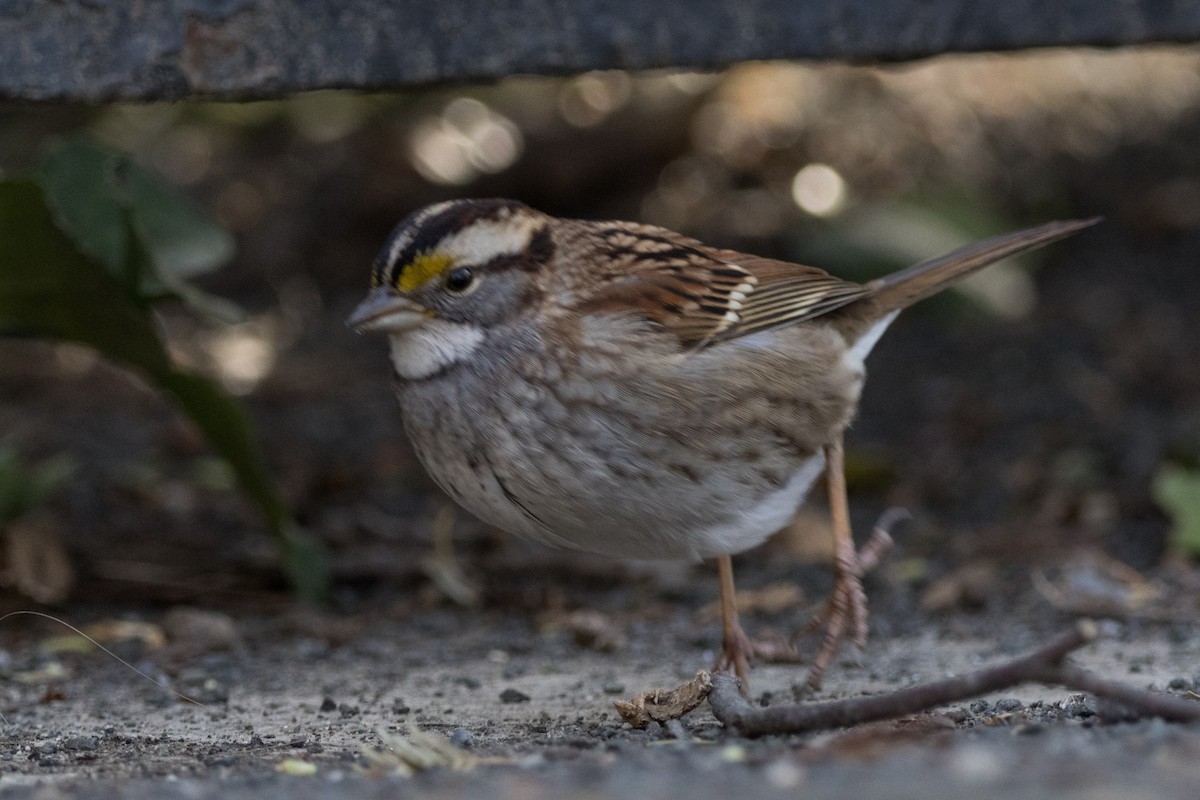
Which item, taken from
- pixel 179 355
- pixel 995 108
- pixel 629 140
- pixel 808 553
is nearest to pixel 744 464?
pixel 808 553

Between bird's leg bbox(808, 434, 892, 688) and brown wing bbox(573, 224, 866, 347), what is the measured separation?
1.34 ft

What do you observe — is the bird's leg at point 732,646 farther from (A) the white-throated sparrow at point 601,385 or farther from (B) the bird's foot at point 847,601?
(B) the bird's foot at point 847,601

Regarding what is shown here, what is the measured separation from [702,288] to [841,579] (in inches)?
34.3

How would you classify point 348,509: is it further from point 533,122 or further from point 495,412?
point 533,122

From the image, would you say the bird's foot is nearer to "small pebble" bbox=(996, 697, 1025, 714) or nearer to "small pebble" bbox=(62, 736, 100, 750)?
"small pebble" bbox=(996, 697, 1025, 714)

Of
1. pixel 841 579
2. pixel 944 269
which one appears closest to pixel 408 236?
pixel 841 579

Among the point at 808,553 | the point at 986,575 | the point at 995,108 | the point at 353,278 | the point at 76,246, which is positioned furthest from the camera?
the point at 995,108

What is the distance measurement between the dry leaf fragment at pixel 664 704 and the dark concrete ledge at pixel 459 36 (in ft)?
6.31

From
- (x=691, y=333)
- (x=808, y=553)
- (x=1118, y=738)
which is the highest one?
(x=691, y=333)

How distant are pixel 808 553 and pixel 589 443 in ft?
7.37

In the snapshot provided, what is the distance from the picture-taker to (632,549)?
382 centimetres

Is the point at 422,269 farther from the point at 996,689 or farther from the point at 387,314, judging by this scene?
the point at 996,689

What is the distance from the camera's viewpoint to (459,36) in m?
4.41

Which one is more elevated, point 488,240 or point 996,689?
point 488,240
